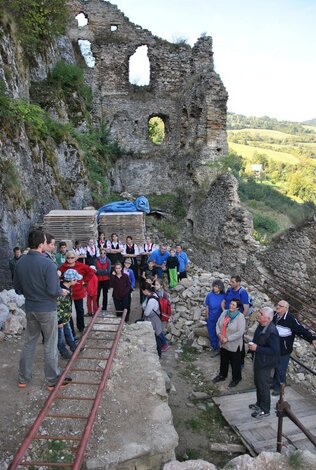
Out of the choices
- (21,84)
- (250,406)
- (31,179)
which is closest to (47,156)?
(31,179)

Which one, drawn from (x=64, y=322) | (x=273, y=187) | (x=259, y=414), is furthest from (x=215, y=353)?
(x=273, y=187)

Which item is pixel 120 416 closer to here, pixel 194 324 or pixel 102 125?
pixel 194 324

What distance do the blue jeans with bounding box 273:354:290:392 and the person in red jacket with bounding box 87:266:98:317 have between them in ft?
11.5

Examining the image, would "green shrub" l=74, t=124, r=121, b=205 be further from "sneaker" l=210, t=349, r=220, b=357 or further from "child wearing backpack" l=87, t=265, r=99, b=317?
"sneaker" l=210, t=349, r=220, b=357

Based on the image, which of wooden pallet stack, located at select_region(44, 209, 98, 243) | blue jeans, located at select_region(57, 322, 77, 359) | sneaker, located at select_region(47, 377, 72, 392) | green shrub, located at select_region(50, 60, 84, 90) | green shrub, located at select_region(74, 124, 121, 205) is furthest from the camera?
green shrub, located at select_region(50, 60, 84, 90)

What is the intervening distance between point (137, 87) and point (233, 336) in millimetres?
19488

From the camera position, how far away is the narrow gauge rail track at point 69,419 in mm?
3373

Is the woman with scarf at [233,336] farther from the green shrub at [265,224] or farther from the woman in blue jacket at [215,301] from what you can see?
the green shrub at [265,224]

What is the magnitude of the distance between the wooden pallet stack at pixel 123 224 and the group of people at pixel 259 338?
5.11 meters

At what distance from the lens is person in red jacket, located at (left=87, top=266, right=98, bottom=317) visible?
23.5 ft

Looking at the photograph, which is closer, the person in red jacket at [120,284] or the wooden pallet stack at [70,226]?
the person in red jacket at [120,284]

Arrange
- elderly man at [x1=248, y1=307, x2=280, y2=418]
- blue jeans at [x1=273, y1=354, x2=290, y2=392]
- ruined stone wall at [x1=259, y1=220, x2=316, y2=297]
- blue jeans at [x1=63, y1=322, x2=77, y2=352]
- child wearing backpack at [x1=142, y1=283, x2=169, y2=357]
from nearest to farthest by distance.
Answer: elderly man at [x1=248, y1=307, x2=280, y2=418], blue jeans at [x1=63, y1=322, x2=77, y2=352], blue jeans at [x1=273, y1=354, x2=290, y2=392], child wearing backpack at [x1=142, y1=283, x2=169, y2=357], ruined stone wall at [x1=259, y1=220, x2=316, y2=297]

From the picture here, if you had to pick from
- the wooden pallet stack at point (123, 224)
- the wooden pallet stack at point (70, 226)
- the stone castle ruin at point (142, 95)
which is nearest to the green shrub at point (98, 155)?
the stone castle ruin at point (142, 95)

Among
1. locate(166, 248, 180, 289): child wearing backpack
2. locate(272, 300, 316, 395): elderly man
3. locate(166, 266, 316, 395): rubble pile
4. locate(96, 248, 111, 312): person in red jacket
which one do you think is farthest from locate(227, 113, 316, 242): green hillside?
locate(272, 300, 316, 395): elderly man
